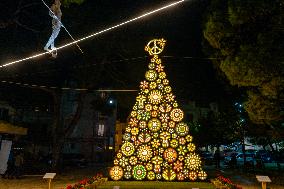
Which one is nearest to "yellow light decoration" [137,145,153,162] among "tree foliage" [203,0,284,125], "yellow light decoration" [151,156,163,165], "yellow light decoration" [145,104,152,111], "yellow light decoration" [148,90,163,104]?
"yellow light decoration" [151,156,163,165]

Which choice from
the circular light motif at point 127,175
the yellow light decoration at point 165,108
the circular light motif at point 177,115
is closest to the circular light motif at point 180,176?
the circular light motif at point 127,175

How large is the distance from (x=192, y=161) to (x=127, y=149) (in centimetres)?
331

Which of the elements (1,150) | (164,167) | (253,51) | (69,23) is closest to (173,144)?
(164,167)

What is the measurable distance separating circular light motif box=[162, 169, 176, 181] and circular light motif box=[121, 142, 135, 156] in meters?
1.93

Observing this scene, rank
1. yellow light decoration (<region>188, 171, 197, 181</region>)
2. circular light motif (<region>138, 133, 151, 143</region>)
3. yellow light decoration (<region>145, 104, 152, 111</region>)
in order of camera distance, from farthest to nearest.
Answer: yellow light decoration (<region>145, 104, 152, 111</region>), circular light motif (<region>138, 133, 151, 143</region>), yellow light decoration (<region>188, 171, 197, 181</region>)

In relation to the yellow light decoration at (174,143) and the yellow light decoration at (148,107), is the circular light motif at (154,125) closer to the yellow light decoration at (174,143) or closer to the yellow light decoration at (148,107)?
the yellow light decoration at (148,107)

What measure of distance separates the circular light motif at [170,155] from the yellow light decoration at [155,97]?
103 inches

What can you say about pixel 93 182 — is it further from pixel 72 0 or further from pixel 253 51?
pixel 253 51

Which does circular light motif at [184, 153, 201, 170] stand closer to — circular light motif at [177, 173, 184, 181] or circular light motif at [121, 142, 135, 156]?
circular light motif at [177, 173, 184, 181]

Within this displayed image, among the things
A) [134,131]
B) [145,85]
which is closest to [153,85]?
[145,85]

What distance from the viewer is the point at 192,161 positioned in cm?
1633

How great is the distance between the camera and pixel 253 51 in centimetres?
1465

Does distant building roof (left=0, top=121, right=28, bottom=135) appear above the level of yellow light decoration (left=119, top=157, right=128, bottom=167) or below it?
above

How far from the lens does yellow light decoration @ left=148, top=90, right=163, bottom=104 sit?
56.5 ft
